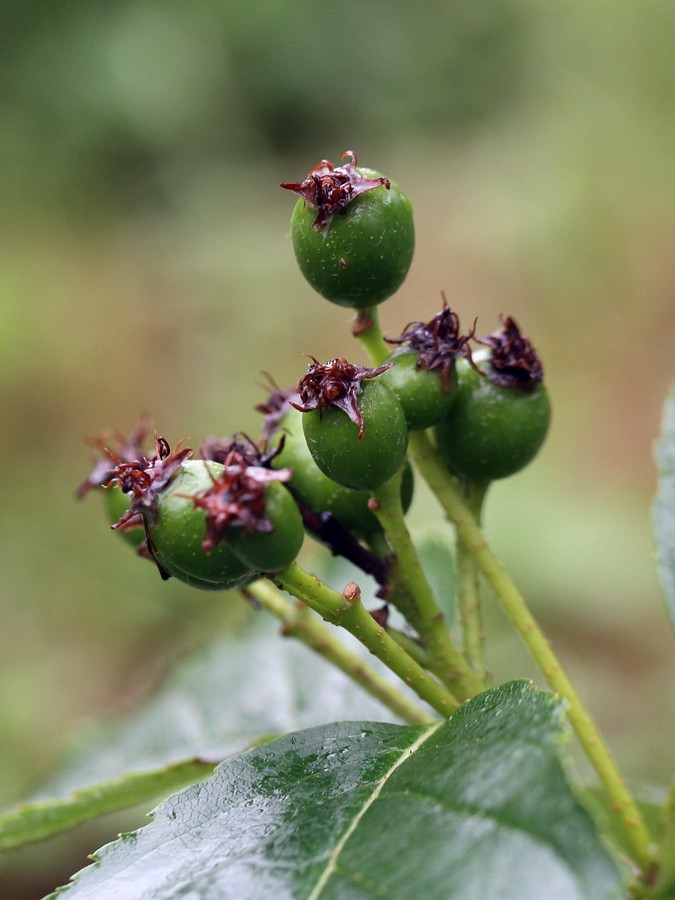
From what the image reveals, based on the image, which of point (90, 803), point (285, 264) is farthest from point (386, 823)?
point (285, 264)

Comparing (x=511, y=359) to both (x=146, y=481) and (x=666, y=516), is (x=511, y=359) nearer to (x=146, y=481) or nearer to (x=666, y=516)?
(x=666, y=516)

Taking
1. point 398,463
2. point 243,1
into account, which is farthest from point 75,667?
point 243,1

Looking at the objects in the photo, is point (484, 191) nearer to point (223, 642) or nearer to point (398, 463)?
point (223, 642)

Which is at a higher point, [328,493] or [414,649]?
[328,493]

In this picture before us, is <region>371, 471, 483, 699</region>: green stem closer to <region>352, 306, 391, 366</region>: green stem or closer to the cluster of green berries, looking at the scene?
the cluster of green berries

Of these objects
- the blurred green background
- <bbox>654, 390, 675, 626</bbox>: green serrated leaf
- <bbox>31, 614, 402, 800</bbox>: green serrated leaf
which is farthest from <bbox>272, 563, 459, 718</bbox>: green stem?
the blurred green background
